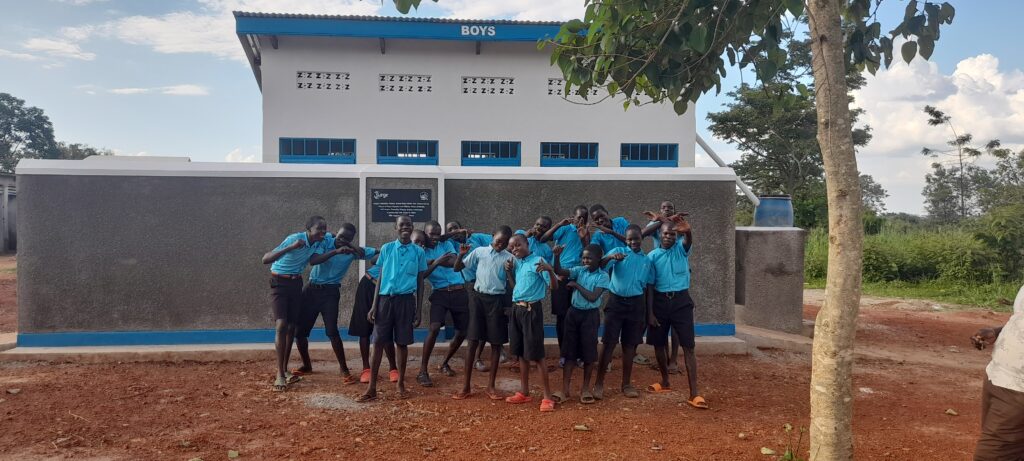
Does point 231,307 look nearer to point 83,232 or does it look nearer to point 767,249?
point 83,232

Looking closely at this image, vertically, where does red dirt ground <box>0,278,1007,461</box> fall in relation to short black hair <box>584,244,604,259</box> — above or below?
below

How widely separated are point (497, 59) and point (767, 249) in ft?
28.4

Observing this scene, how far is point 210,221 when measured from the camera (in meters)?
7.07

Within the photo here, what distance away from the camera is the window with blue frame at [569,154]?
14.8m

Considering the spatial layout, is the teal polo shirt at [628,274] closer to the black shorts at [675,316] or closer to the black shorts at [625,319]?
the black shorts at [625,319]

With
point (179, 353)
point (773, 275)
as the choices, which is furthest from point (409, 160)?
point (773, 275)

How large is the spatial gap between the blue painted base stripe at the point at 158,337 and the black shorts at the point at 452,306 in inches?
42.8

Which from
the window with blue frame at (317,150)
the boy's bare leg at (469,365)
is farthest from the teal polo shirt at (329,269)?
the window with blue frame at (317,150)

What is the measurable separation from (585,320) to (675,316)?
2.58 feet

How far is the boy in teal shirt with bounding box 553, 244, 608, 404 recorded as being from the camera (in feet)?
17.3

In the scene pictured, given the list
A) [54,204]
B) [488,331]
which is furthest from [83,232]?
[488,331]

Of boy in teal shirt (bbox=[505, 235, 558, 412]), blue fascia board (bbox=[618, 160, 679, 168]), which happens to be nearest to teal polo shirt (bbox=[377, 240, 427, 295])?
boy in teal shirt (bbox=[505, 235, 558, 412])

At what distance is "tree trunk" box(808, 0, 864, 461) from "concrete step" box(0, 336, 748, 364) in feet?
12.5

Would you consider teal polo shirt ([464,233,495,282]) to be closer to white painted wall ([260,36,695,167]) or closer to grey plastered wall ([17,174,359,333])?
grey plastered wall ([17,174,359,333])
